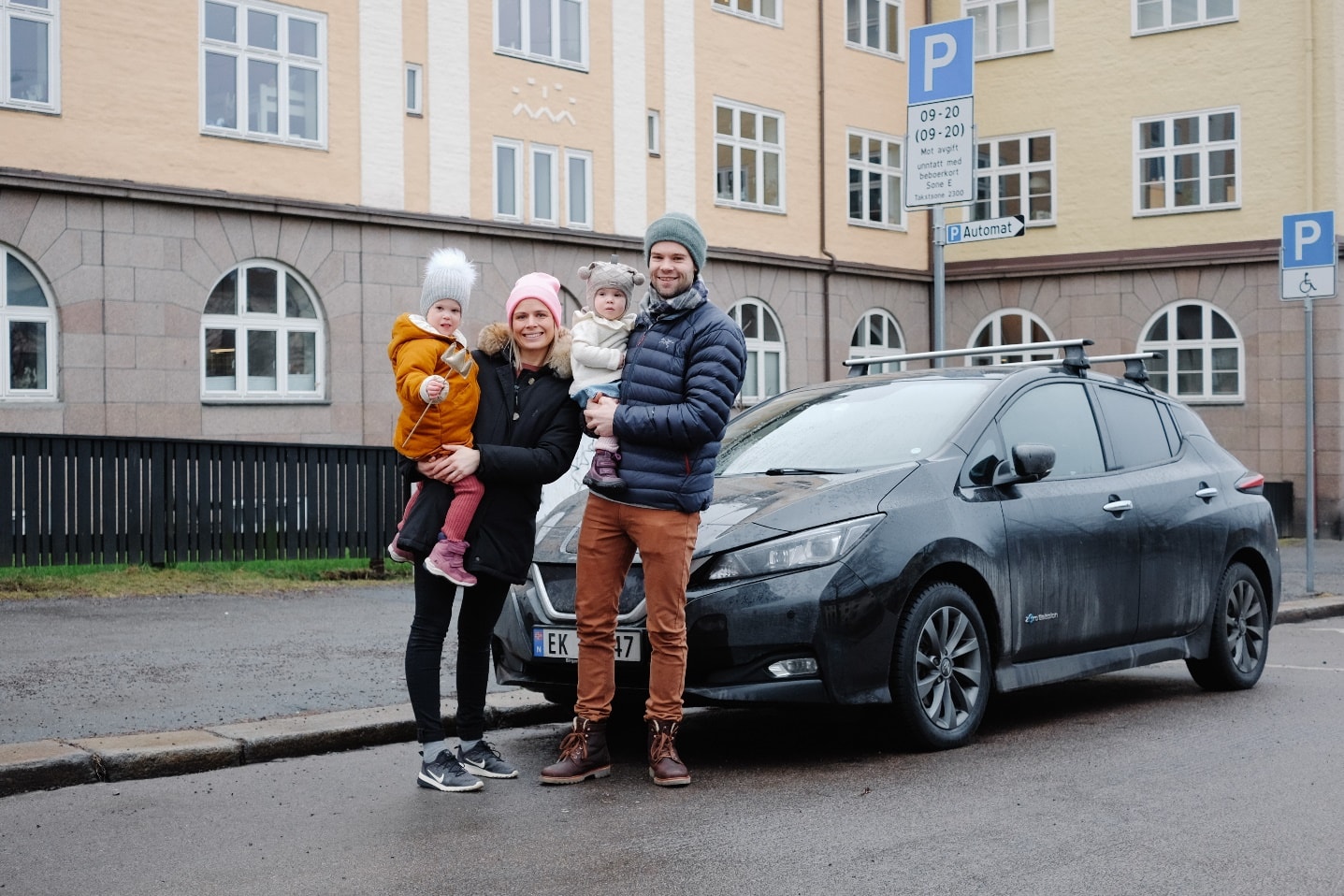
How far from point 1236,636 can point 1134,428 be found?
4.49 ft

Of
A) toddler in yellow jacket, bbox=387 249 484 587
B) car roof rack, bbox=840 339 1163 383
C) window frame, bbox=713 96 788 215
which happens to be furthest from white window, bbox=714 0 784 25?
toddler in yellow jacket, bbox=387 249 484 587

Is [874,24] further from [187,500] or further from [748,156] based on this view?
[187,500]

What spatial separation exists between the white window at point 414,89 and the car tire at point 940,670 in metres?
16.9

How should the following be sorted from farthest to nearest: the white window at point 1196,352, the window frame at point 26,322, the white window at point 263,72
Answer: the white window at point 1196,352, the white window at point 263,72, the window frame at point 26,322

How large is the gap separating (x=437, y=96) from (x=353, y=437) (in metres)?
4.94

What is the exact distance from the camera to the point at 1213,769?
6.54 metres

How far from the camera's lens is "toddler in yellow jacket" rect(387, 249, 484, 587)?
19.8 feet

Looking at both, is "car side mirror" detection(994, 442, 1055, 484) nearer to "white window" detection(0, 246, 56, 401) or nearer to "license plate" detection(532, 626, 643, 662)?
"license plate" detection(532, 626, 643, 662)

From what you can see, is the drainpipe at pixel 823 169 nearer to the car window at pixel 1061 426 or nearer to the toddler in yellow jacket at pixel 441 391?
the car window at pixel 1061 426

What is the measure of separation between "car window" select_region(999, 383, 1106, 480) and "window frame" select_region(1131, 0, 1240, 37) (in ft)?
71.9

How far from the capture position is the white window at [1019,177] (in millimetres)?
29906

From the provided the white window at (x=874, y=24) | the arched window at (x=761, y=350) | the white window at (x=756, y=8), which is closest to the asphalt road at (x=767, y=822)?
the arched window at (x=761, y=350)

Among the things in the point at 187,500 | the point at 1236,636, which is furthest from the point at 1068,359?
the point at 187,500

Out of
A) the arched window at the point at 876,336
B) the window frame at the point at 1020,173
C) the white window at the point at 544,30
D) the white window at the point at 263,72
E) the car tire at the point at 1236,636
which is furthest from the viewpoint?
the window frame at the point at 1020,173
